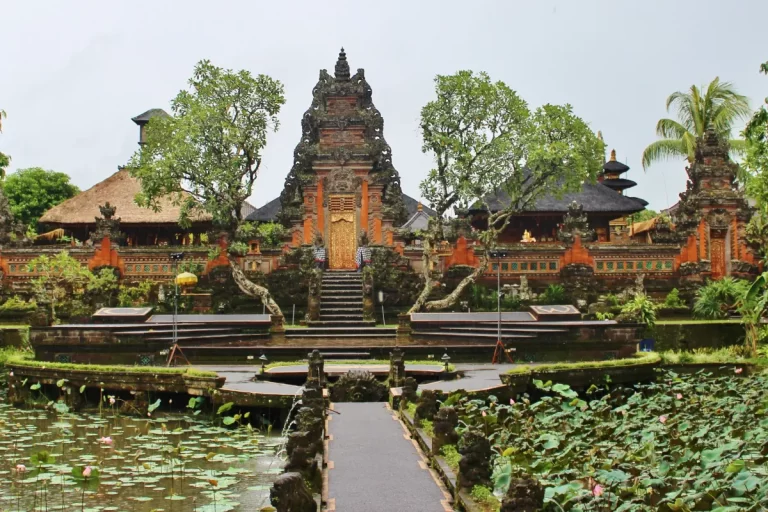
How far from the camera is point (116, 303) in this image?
90.7ft

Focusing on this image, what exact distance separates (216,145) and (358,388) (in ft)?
48.1

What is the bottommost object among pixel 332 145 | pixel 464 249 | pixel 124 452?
pixel 124 452

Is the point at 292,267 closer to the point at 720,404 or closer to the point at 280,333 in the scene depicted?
the point at 280,333

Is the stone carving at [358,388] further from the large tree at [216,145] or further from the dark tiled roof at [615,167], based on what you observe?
the dark tiled roof at [615,167]

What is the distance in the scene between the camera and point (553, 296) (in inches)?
1069

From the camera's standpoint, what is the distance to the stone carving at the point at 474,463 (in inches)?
322

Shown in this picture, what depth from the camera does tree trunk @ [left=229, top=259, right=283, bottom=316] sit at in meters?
25.9

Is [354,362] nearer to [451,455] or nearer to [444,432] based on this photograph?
[444,432]

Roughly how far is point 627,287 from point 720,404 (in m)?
15.6

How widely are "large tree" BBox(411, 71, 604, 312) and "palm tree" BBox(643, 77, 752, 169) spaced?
33.6ft

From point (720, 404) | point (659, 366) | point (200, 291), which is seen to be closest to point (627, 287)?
point (659, 366)

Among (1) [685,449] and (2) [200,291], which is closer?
(1) [685,449]

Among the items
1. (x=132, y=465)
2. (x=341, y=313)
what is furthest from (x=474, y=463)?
(x=341, y=313)

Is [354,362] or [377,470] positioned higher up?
[354,362]
